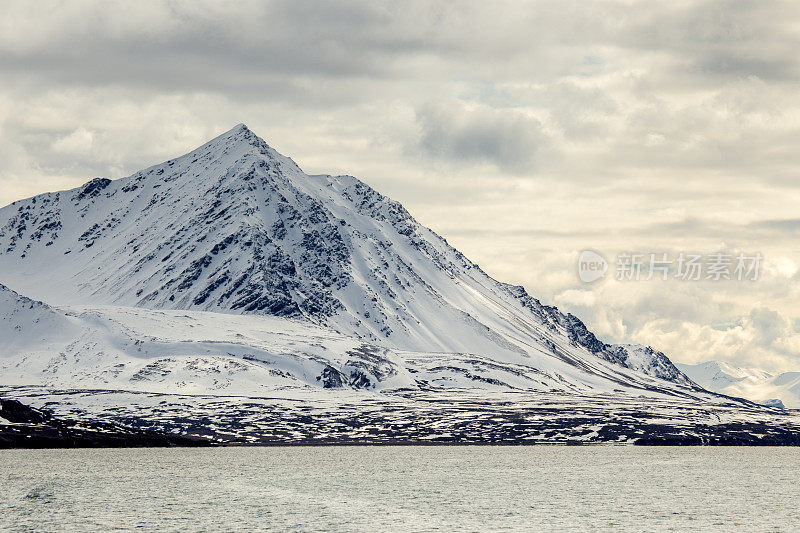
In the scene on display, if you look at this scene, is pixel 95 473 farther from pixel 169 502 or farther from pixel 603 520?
pixel 603 520

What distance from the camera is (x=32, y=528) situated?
108812mm

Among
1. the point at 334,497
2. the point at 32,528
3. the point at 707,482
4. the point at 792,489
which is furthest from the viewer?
the point at 707,482

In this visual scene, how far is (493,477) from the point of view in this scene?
18800 centimetres

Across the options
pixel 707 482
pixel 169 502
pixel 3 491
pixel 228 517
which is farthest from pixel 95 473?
pixel 707 482

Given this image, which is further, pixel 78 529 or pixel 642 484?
pixel 642 484

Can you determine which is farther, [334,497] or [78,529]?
[334,497]

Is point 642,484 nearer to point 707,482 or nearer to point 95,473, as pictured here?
point 707,482

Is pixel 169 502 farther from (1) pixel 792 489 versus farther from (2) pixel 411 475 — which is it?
(1) pixel 792 489

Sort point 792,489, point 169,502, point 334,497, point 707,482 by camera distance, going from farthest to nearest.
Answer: point 707,482 < point 792,489 < point 334,497 < point 169,502

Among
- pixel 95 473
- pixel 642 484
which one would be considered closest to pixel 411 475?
pixel 642 484

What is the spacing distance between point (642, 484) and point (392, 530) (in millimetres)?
76920

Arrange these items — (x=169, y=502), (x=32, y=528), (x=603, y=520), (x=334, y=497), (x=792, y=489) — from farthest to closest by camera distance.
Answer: (x=792, y=489)
(x=334, y=497)
(x=169, y=502)
(x=603, y=520)
(x=32, y=528)

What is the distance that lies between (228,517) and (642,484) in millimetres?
81905

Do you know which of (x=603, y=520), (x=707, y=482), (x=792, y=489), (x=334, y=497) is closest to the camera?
(x=603, y=520)
